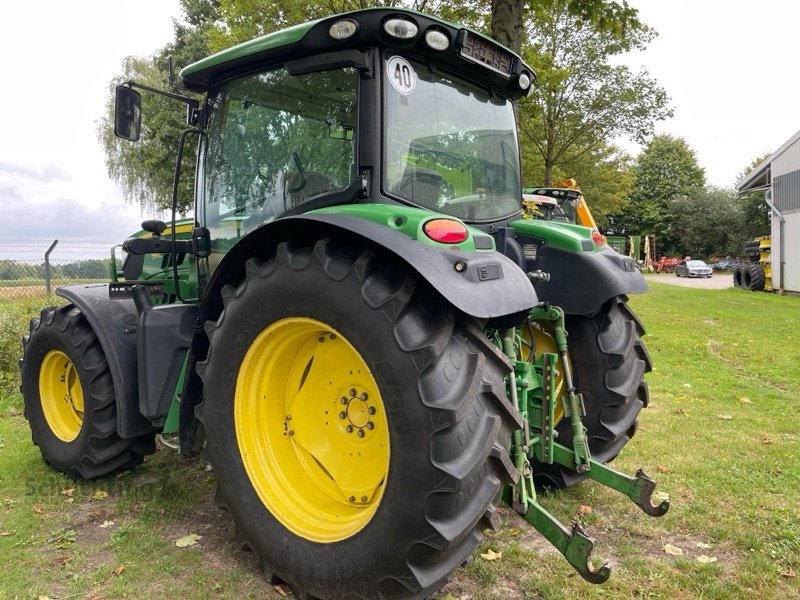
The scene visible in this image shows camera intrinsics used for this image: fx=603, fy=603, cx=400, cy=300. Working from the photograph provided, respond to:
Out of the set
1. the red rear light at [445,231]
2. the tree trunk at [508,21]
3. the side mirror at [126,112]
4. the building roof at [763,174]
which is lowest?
the red rear light at [445,231]

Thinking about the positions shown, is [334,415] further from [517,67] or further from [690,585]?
[517,67]

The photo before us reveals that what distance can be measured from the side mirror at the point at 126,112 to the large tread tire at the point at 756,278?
22.1 m

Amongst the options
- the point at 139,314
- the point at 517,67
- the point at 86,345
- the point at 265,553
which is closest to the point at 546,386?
the point at 265,553

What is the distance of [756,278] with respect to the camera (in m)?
20.7

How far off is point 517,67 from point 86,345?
3016 mm

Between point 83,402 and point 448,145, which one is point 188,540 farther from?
point 448,145

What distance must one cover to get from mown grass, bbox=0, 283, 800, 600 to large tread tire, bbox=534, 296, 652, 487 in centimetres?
37

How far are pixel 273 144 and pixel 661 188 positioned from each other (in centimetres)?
5104

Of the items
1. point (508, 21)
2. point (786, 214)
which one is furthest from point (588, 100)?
point (508, 21)

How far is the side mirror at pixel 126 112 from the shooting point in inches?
134

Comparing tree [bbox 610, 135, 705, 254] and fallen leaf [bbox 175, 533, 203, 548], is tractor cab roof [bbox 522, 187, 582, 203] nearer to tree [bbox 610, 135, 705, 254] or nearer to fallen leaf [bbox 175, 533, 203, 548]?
fallen leaf [bbox 175, 533, 203, 548]

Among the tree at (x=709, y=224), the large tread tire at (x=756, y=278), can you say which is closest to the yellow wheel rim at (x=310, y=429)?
the large tread tire at (x=756, y=278)

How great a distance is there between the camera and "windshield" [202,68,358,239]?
2.85 m

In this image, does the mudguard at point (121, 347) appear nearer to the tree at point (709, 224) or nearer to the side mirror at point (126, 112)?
the side mirror at point (126, 112)
